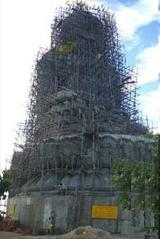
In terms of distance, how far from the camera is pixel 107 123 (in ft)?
174

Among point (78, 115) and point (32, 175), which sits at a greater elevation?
point (78, 115)

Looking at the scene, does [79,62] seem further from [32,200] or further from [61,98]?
[32,200]

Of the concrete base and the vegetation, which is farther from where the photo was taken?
the concrete base

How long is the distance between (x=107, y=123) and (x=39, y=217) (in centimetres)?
1524

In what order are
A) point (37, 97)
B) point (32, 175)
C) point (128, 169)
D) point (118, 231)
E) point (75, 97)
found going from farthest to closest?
point (37, 97) < point (75, 97) < point (32, 175) < point (118, 231) < point (128, 169)

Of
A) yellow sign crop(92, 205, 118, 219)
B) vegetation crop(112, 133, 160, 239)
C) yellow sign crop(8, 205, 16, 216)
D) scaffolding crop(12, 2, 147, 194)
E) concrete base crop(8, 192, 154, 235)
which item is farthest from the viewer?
scaffolding crop(12, 2, 147, 194)

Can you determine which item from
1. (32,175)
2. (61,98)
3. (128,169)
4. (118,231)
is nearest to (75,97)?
(61,98)

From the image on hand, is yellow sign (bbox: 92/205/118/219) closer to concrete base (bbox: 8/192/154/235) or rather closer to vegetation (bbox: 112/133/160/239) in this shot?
concrete base (bbox: 8/192/154/235)

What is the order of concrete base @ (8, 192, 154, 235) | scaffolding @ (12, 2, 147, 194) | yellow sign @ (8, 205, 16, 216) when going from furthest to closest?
scaffolding @ (12, 2, 147, 194), yellow sign @ (8, 205, 16, 216), concrete base @ (8, 192, 154, 235)

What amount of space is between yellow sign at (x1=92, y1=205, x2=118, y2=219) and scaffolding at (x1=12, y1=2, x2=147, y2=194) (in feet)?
22.9

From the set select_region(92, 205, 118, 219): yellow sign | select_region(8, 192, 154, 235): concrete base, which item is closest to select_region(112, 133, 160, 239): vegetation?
select_region(8, 192, 154, 235): concrete base

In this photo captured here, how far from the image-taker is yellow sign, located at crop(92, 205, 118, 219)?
128ft

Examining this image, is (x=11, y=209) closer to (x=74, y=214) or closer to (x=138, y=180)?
(x=74, y=214)

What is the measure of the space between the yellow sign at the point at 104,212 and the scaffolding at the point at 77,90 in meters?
6.99
